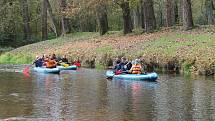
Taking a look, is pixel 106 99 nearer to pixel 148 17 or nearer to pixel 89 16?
pixel 148 17

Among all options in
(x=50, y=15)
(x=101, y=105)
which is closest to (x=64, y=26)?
(x=50, y=15)

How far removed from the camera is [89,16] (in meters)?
67.0

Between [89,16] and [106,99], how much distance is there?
47.2 m

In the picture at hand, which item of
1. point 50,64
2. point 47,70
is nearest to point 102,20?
point 50,64

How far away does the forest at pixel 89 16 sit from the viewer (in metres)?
42.0

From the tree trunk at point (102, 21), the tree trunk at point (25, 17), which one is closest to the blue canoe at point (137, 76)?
the tree trunk at point (102, 21)

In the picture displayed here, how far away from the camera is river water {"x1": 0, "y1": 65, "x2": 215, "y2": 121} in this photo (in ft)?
54.7

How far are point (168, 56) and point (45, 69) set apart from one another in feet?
29.8

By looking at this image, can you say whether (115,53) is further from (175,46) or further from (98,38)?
(98,38)

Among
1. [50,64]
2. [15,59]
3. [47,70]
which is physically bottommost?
[47,70]

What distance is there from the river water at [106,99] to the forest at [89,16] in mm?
13735

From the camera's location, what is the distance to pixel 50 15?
62.9 meters

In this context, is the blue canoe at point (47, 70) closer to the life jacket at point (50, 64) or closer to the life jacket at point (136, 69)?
the life jacket at point (50, 64)

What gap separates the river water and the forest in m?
13.7
